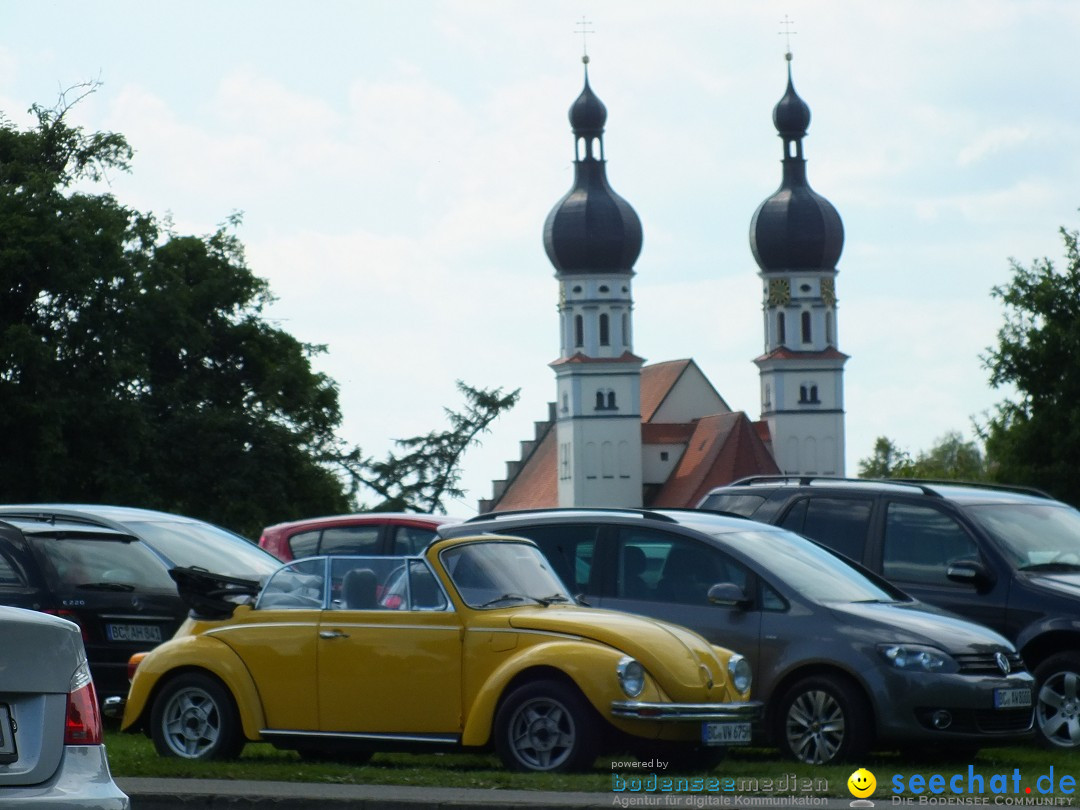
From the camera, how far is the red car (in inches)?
725

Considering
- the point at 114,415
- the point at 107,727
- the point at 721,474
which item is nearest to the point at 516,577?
the point at 107,727

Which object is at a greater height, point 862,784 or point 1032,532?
point 1032,532

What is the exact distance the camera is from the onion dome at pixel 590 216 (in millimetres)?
113062

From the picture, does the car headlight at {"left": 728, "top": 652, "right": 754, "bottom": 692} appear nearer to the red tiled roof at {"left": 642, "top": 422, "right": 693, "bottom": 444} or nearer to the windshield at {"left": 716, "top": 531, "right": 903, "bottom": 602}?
the windshield at {"left": 716, "top": 531, "right": 903, "bottom": 602}

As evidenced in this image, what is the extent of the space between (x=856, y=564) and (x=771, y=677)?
1.34 m

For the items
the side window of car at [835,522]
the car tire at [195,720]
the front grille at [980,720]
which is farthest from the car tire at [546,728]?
the side window of car at [835,522]

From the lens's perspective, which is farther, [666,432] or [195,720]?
[666,432]

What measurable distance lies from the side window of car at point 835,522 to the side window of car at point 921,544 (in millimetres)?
191

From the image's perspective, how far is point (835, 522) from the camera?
14492 mm

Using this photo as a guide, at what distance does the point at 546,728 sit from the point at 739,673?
115 centimetres

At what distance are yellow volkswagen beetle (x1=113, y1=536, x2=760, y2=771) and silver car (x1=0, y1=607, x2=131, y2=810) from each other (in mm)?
4399

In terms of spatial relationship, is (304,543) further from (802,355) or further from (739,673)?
(802,355)

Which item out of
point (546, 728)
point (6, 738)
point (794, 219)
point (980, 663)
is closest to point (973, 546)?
point (980, 663)

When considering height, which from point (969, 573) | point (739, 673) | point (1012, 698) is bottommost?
point (1012, 698)
